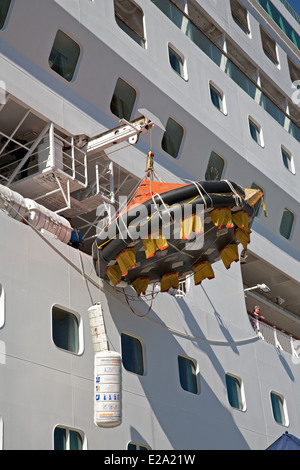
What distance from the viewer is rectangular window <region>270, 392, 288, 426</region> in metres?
16.2

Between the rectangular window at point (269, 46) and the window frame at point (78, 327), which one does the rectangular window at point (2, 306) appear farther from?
the rectangular window at point (269, 46)

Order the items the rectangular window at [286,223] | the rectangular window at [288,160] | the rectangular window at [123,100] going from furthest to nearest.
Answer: the rectangular window at [288,160], the rectangular window at [286,223], the rectangular window at [123,100]

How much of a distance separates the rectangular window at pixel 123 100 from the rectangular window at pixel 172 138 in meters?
1.11

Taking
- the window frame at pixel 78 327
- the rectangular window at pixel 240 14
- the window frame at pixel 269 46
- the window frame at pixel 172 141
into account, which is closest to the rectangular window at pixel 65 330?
the window frame at pixel 78 327

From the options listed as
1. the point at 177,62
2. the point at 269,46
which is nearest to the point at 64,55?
the point at 177,62

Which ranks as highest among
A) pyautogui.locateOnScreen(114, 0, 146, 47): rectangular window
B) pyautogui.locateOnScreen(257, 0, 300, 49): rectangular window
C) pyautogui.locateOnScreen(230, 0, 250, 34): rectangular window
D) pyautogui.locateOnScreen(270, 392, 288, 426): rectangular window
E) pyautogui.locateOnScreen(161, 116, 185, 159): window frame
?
pyautogui.locateOnScreen(257, 0, 300, 49): rectangular window

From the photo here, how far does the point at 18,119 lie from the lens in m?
13.4

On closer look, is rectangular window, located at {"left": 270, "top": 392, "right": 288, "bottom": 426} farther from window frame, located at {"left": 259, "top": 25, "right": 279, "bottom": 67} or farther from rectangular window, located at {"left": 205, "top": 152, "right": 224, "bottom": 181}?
window frame, located at {"left": 259, "top": 25, "right": 279, "bottom": 67}

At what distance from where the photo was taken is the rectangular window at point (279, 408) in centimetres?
1616

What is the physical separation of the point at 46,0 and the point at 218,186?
14.8 feet

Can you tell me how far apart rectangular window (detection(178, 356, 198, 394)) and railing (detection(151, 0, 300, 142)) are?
773cm

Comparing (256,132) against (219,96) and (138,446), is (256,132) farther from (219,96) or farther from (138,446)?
(138,446)

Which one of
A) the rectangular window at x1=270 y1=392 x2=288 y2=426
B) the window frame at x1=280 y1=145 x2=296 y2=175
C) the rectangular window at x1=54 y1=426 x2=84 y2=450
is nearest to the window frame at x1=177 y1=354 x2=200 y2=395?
the rectangular window at x1=270 y1=392 x2=288 y2=426

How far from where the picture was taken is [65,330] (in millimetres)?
11617
